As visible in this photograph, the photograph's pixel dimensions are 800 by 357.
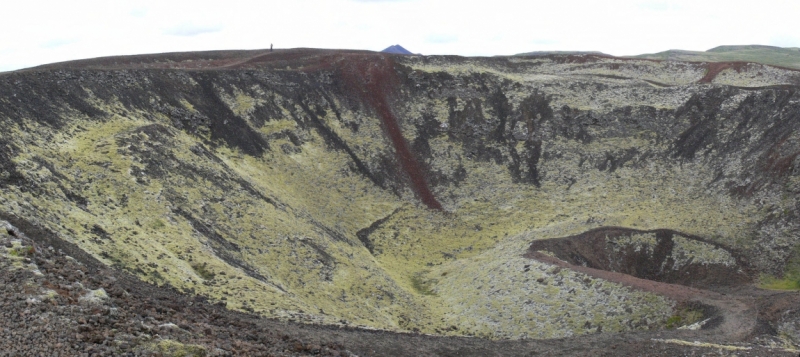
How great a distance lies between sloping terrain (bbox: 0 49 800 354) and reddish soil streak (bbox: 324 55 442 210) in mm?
253

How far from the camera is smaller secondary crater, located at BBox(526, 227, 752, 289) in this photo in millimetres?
46844

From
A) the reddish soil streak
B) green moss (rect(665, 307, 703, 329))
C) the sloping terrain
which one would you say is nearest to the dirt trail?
the sloping terrain

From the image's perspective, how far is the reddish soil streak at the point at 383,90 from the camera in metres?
67.5

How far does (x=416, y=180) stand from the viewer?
66.8 m

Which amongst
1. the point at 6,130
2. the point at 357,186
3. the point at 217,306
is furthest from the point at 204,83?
the point at 217,306

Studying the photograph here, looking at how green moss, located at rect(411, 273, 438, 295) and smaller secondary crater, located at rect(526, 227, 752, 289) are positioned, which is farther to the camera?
green moss, located at rect(411, 273, 438, 295)

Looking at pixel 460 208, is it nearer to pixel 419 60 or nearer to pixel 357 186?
pixel 357 186

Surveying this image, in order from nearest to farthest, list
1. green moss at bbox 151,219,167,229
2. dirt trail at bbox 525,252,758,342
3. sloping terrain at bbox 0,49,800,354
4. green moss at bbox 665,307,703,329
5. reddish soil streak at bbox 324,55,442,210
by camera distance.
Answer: dirt trail at bbox 525,252,758,342 → green moss at bbox 665,307,703,329 → green moss at bbox 151,219,167,229 → sloping terrain at bbox 0,49,800,354 → reddish soil streak at bbox 324,55,442,210

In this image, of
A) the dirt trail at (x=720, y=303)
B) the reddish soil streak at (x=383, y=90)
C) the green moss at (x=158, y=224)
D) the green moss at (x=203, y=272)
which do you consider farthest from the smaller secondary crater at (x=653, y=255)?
the green moss at (x=158, y=224)

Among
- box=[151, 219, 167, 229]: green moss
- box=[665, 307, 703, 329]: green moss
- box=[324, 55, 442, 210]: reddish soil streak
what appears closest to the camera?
box=[665, 307, 703, 329]: green moss

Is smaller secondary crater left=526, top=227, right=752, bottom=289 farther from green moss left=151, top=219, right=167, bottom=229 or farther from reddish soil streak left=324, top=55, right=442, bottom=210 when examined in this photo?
green moss left=151, top=219, right=167, bottom=229

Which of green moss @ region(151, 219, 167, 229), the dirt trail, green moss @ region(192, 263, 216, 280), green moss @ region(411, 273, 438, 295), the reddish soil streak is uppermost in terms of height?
the reddish soil streak

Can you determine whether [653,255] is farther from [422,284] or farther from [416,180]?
[416,180]

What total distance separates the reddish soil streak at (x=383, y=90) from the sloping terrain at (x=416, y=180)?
253mm
